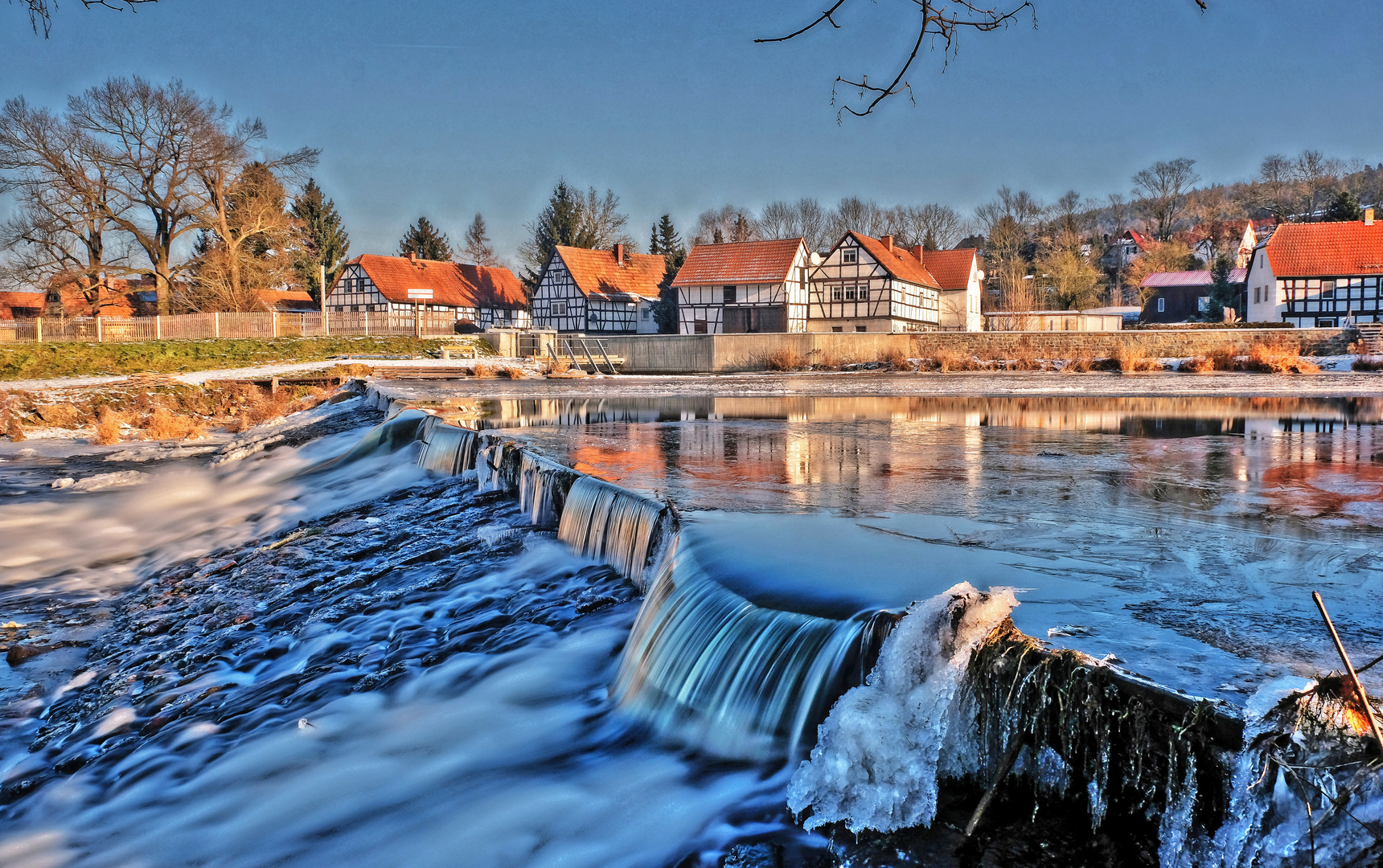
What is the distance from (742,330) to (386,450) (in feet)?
136

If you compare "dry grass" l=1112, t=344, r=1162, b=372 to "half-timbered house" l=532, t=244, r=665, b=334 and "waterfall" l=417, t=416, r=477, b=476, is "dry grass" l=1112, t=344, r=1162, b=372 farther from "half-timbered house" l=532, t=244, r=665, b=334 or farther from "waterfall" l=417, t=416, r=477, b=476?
"half-timbered house" l=532, t=244, r=665, b=334

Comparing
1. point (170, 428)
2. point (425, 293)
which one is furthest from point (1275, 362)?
point (425, 293)

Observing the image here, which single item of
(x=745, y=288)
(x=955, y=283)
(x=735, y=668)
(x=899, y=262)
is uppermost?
(x=899, y=262)

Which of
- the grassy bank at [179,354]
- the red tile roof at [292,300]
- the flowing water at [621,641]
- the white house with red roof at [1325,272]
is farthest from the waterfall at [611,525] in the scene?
the red tile roof at [292,300]

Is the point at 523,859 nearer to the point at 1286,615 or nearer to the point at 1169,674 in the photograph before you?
the point at 1169,674

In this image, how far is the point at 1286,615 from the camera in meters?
3.87

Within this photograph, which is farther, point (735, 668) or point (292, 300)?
point (292, 300)

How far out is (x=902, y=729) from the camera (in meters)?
3.50

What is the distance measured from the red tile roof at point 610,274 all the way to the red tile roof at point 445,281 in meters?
8.67

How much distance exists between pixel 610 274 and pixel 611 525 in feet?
182

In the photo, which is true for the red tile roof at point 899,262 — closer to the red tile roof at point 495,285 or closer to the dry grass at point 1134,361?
the dry grass at point 1134,361

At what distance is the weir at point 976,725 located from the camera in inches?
105

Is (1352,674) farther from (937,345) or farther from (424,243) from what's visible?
(424,243)

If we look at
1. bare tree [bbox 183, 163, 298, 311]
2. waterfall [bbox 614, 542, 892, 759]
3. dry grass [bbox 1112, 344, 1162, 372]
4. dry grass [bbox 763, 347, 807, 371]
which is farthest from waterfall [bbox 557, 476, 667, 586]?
bare tree [bbox 183, 163, 298, 311]
